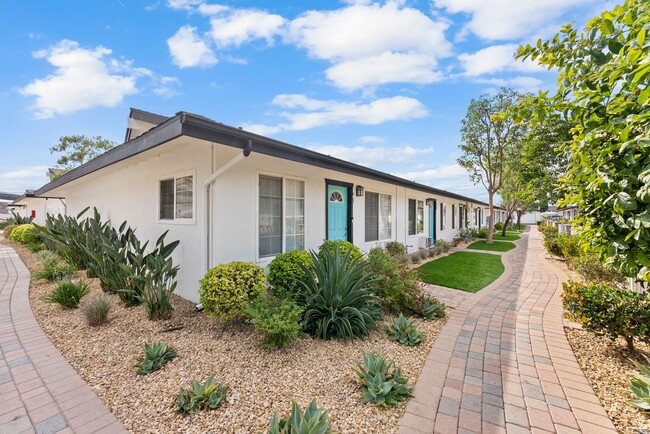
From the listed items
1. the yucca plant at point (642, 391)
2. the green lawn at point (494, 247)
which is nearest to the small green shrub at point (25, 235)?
the yucca plant at point (642, 391)

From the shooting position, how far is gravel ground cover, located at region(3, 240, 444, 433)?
2271mm

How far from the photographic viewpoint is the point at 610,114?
1.79 meters

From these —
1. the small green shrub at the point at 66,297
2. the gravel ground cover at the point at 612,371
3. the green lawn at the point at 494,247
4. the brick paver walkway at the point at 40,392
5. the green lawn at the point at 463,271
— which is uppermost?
the small green shrub at the point at 66,297

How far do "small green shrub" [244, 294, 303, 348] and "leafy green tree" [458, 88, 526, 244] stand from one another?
14704 millimetres

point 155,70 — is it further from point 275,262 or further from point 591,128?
point 591,128

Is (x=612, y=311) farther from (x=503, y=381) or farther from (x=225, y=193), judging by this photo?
(x=225, y=193)

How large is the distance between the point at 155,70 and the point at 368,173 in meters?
7.22

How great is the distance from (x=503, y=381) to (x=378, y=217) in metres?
6.85

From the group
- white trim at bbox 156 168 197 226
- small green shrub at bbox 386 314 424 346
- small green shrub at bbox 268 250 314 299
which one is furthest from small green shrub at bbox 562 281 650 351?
white trim at bbox 156 168 197 226

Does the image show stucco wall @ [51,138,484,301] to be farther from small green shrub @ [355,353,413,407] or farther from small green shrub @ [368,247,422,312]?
small green shrub @ [355,353,413,407]

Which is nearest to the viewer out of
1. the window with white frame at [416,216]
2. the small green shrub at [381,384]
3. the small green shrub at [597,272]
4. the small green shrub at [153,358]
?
the small green shrub at [381,384]

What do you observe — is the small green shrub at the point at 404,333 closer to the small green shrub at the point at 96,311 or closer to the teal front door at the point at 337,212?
the teal front door at the point at 337,212

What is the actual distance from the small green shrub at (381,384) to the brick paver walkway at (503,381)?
127 mm

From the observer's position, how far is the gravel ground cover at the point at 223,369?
227cm
